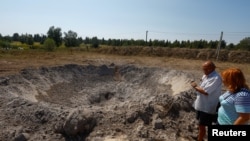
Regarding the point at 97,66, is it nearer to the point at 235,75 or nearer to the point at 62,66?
the point at 62,66

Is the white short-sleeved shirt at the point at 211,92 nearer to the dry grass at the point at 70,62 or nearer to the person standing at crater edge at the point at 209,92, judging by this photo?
the person standing at crater edge at the point at 209,92

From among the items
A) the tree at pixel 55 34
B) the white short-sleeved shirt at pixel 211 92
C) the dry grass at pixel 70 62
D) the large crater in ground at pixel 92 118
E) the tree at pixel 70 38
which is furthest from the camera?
the tree at pixel 70 38

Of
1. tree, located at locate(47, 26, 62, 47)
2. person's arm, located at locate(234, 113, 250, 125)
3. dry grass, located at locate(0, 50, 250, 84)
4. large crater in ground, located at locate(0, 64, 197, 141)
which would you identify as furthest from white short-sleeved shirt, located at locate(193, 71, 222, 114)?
tree, located at locate(47, 26, 62, 47)

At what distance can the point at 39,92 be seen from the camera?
10641 mm

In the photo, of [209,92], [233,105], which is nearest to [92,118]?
[209,92]

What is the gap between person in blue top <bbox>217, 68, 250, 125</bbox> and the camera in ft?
10.5

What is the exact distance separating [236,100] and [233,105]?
0.12m

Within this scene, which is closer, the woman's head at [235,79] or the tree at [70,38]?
the woman's head at [235,79]

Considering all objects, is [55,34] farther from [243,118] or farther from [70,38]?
[243,118]

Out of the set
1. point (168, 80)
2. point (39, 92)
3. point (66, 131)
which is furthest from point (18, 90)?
point (168, 80)

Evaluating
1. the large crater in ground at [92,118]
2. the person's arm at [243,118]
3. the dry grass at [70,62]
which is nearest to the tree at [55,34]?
the dry grass at [70,62]

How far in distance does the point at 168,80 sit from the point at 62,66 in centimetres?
540

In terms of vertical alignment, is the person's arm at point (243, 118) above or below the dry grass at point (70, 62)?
above

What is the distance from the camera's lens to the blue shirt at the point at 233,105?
322 cm
